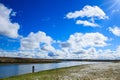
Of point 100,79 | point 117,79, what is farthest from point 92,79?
point 117,79

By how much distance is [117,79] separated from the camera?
2375 cm

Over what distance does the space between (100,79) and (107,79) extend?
837mm

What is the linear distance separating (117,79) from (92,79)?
3003mm

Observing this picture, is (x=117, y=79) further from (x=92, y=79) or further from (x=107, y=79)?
(x=92, y=79)

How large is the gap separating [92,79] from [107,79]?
1.82 m

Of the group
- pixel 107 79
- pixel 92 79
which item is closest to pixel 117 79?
pixel 107 79

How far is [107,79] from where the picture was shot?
23.9 m

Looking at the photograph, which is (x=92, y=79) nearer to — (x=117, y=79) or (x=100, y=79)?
(x=100, y=79)

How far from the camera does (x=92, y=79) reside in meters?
24.0

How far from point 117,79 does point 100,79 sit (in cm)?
202

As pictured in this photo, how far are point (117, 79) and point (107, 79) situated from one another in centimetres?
118

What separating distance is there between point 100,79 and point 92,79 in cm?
101
